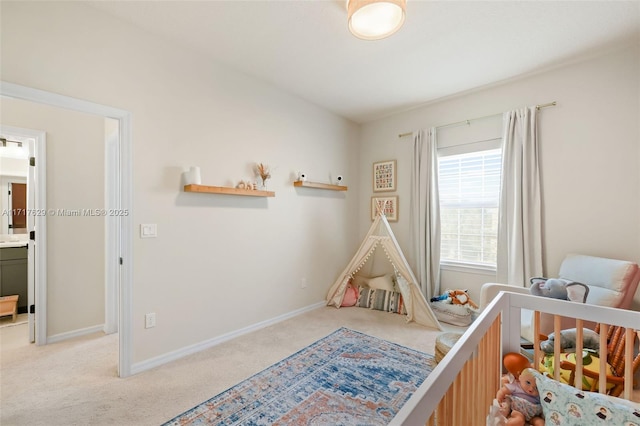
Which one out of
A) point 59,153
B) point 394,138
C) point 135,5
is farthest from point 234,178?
point 394,138

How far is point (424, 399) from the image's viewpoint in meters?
0.67

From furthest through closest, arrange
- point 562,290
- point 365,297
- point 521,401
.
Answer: point 365,297
point 562,290
point 521,401

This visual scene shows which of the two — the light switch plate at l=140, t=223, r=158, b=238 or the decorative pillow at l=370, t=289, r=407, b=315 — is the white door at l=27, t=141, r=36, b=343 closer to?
the light switch plate at l=140, t=223, r=158, b=238

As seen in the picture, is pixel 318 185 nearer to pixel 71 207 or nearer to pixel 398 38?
pixel 398 38

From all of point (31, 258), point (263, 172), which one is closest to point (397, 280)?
point (263, 172)

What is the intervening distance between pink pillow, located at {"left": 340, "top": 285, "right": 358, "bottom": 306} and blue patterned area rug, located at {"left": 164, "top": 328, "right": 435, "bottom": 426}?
3.81 feet

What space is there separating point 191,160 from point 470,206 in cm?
313

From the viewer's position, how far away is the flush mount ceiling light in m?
1.75

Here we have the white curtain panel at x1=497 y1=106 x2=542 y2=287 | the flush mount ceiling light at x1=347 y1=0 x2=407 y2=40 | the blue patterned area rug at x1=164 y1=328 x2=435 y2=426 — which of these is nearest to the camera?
the blue patterned area rug at x1=164 y1=328 x2=435 y2=426

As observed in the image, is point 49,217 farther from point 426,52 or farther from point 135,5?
point 426,52

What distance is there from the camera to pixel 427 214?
3537 millimetres

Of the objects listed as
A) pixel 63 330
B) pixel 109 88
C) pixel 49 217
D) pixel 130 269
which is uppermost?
pixel 109 88

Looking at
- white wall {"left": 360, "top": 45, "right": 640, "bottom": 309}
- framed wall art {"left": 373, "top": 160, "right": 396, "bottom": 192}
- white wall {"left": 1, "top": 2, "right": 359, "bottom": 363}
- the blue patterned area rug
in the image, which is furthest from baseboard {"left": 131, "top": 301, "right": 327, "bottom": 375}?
white wall {"left": 360, "top": 45, "right": 640, "bottom": 309}

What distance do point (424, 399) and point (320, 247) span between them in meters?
3.10
